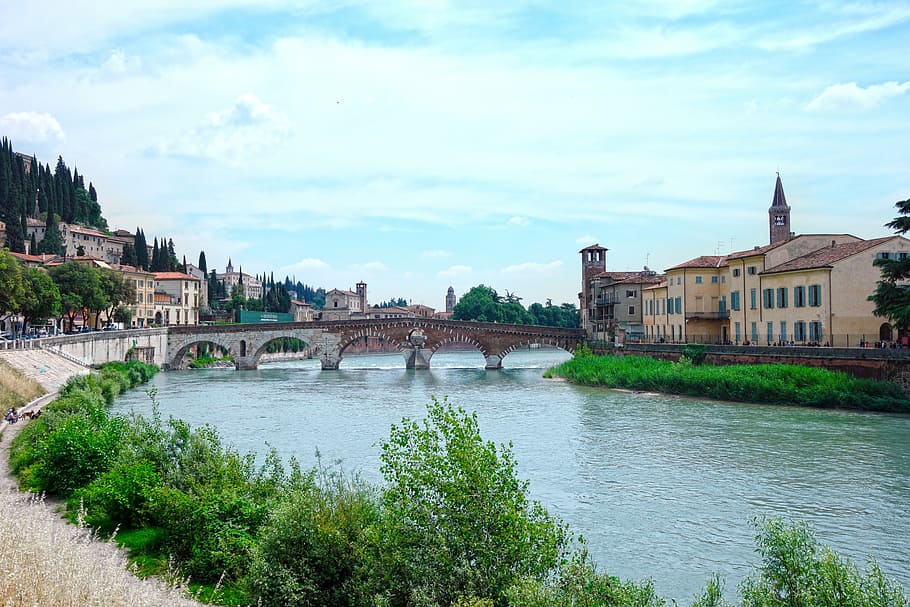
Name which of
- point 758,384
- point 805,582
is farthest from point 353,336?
point 805,582

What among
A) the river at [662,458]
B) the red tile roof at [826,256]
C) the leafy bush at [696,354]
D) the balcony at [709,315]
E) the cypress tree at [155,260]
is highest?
the cypress tree at [155,260]

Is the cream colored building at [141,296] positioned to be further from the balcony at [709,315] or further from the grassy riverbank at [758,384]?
the balcony at [709,315]

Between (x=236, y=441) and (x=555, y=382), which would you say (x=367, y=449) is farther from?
(x=555, y=382)

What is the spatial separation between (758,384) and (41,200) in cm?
8061

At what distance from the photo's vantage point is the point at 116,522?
38.7ft

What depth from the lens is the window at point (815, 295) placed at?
98.9ft

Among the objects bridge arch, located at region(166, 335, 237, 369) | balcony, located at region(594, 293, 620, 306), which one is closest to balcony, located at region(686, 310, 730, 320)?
balcony, located at region(594, 293, 620, 306)

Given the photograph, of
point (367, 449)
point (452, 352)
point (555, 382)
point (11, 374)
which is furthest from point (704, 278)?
point (452, 352)

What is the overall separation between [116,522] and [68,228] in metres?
76.9

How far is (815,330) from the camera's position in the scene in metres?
30.6

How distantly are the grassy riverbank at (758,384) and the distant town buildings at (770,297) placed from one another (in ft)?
7.76

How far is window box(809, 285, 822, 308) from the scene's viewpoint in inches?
1187

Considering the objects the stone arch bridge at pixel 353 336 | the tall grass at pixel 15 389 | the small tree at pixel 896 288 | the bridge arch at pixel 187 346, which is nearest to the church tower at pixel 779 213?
the stone arch bridge at pixel 353 336

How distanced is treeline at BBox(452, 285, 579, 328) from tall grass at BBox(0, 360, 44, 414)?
73082 mm
